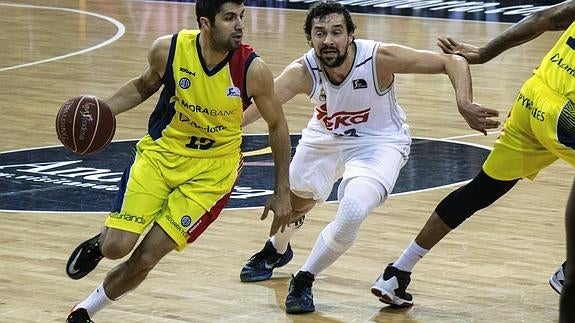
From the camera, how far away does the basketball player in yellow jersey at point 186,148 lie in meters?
6.00

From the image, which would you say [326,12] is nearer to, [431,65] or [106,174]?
[431,65]

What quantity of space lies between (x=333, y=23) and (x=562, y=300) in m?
2.73

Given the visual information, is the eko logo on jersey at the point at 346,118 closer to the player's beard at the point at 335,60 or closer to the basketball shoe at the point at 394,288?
the player's beard at the point at 335,60

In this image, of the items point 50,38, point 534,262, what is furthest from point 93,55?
point 534,262

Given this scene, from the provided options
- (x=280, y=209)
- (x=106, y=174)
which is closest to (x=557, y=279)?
(x=280, y=209)

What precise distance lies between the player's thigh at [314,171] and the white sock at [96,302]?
1.36 metres

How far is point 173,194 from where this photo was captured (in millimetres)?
6121

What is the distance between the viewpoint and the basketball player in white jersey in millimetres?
6637

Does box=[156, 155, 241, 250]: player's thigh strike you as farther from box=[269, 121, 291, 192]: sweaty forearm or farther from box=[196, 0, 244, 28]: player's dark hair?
box=[196, 0, 244, 28]: player's dark hair

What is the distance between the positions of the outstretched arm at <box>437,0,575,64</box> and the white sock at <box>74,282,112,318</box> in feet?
6.73

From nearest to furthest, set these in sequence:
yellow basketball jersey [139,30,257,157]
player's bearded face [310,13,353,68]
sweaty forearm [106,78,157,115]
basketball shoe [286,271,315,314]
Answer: yellow basketball jersey [139,30,257,157] → sweaty forearm [106,78,157,115] → basketball shoe [286,271,315,314] → player's bearded face [310,13,353,68]

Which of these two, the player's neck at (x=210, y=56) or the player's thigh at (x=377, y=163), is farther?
the player's thigh at (x=377, y=163)

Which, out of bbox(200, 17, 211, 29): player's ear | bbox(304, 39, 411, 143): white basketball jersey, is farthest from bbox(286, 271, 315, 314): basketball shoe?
bbox(200, 17, 211, 29): player's ear

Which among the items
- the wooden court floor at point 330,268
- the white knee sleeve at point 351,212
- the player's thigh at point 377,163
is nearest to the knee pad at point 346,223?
the white knee sleeve at point 351,212
